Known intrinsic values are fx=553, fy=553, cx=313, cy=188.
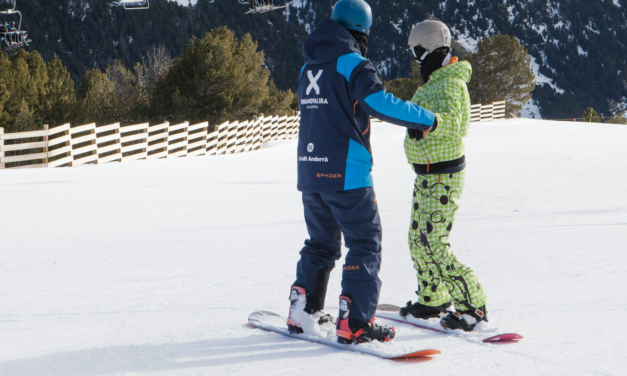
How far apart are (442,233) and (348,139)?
2.07ft

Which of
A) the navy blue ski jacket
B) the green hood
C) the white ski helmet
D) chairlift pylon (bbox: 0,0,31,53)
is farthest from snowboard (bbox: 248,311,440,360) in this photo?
chairlift pylon (bbox: 0,0,31,53)

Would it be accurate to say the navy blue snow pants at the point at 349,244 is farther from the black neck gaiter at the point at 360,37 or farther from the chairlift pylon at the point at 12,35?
the chairlift pylon at the point at 12,35

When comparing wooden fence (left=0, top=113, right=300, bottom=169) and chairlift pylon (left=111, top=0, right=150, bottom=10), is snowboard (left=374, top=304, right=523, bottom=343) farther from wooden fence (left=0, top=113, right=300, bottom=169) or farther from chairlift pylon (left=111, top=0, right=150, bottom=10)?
chairlift pylon (left=111, top=0, right=150, bottom=10)

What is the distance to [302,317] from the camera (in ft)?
7.91

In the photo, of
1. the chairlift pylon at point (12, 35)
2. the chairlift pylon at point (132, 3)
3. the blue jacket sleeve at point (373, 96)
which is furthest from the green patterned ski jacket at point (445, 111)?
the chairlift pylon at point (12, 35)

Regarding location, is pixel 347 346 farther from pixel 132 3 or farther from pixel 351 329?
pixel 132 3

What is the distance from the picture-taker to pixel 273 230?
16.5 ft

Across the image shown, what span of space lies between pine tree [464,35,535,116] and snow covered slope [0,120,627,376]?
3689 cm

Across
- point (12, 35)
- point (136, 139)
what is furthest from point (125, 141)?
point (12, 35)

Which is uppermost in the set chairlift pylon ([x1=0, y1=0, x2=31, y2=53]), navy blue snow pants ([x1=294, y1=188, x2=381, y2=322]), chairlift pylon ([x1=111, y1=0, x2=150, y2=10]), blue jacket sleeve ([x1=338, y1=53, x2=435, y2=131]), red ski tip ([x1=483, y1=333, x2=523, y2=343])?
chairlift pylon ([x1=111, y1=0, x2=150, y2=10])

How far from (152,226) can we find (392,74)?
156270 millimetres

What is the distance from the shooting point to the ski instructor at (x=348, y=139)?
7.02 feet

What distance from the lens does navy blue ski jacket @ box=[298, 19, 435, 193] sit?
2.12m

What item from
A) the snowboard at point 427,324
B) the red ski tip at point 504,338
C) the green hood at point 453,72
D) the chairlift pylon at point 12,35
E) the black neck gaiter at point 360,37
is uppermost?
the chairlift pylon at point 12,35
